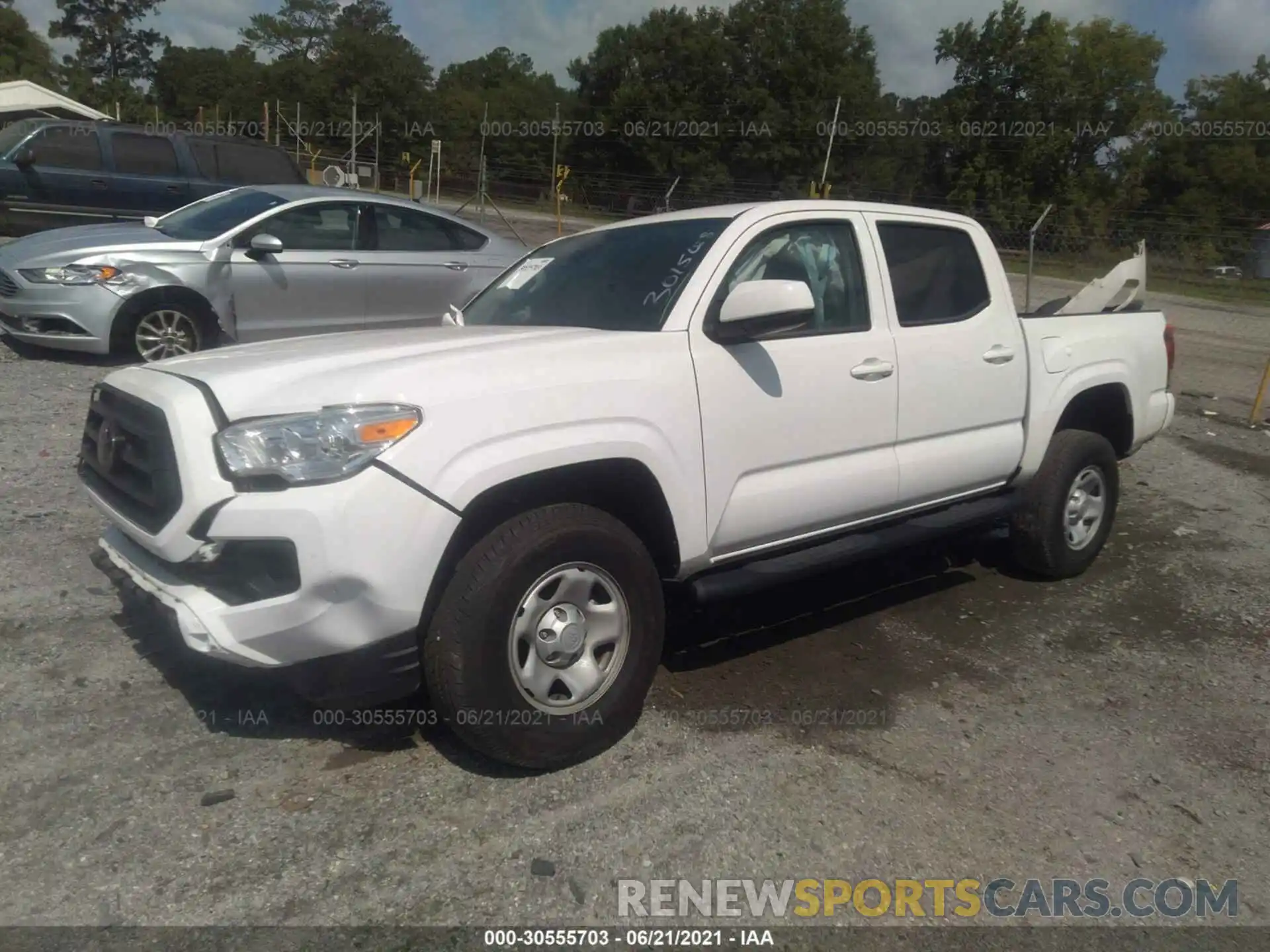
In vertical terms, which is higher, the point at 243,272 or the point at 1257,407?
Result: the point at 243,272

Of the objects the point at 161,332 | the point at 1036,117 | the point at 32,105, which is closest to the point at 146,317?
the point at 161,332

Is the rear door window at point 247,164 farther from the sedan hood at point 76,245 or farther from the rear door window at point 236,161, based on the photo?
the sedan hood at point 76,245

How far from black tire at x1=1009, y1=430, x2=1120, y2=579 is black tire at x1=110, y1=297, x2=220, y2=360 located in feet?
19.6

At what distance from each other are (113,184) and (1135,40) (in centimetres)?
5728

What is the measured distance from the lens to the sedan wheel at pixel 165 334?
25.7 ft

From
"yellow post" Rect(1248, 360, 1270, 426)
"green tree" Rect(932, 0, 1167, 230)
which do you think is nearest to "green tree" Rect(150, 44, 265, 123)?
"green tree" Rect(932, 0, 1167, 230)

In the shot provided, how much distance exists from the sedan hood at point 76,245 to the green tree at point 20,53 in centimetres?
6725

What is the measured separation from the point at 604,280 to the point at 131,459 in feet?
6.16

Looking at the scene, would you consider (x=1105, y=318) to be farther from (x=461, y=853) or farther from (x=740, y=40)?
(x=740, y=40)

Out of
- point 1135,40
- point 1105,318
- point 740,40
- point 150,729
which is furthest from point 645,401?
point 1135,40

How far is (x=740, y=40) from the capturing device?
184 feet

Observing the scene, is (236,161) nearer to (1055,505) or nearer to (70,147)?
(70,147)

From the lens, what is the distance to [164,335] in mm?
7910

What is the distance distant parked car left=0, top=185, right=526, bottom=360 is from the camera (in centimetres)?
769
